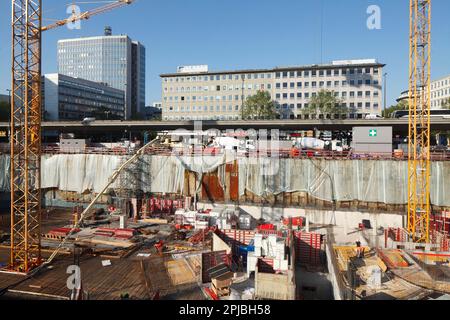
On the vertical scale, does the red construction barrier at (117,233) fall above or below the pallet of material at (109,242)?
above

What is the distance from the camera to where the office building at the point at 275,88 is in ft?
241

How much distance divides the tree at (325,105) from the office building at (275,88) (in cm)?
433

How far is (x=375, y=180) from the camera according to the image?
26672mm

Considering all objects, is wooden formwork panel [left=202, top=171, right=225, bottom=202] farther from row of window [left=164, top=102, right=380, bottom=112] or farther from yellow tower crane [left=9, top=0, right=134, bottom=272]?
row of window [left=164, top=102, right=380, bottom=112]

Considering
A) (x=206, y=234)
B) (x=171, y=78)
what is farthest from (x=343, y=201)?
(x=171, y=78)

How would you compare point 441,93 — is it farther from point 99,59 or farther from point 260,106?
point 99,59

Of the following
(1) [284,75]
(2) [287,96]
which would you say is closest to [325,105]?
(2) [287,96]

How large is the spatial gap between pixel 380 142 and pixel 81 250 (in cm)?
2616

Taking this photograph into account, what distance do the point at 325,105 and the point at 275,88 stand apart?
14593 mm

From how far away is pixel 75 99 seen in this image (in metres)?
110

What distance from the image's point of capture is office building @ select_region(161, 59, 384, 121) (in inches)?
2889

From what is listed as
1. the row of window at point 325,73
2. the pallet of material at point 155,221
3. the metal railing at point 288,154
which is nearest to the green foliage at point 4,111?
the metal railing at point 288,154

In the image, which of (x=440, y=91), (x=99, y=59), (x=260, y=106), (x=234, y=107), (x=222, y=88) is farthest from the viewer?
(x=99, y=59)

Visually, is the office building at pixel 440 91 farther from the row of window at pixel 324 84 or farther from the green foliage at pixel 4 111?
the green foliage at pixel 4 111
